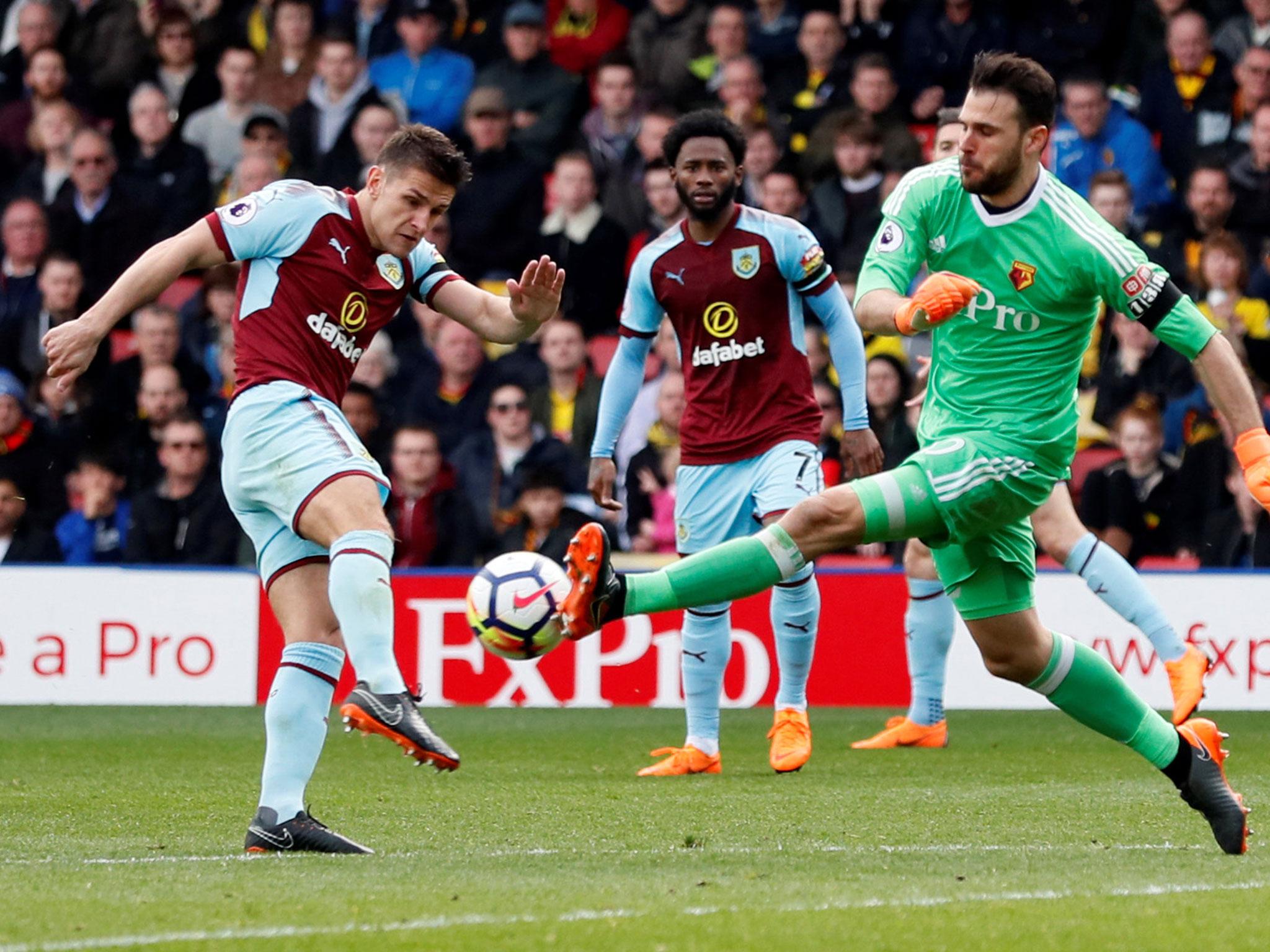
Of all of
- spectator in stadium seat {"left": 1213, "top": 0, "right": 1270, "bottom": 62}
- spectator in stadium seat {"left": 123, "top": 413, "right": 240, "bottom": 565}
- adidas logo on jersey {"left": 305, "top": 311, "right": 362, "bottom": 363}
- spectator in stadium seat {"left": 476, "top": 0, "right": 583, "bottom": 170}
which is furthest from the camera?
spectator in stadium seat {"left": 476, "top": 0, "right": 583, "bottom": 170}

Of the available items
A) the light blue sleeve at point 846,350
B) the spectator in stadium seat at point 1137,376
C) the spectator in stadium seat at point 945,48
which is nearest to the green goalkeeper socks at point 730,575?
the light blue sleeve at point 846,350

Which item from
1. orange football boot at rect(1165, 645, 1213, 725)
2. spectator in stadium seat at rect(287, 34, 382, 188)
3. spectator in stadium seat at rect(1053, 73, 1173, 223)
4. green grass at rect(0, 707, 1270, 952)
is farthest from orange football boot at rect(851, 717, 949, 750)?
spectator in stadium seat at rect(287, 34, 382, 188)

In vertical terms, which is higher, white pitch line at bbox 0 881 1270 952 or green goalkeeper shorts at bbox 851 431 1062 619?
green goalkeeper shorts at bbox 851 431 1062 619

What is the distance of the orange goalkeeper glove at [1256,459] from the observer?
5.55 meters

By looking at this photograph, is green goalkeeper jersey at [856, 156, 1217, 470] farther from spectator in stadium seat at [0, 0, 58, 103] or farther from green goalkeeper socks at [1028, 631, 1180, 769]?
spectator in stadium seat at [0, 0, 58, 103]

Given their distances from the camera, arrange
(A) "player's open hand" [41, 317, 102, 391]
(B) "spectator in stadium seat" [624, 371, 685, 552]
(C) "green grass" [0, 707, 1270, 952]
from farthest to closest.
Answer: (B) "spectator in stadium seat" [624, 371, 685, 552]
(A) "player's open hand" [41, 317, 102, 391]
(C) "green grass" [0, 707, 1270, 952]

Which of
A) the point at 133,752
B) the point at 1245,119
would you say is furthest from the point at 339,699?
the point at 1245,119

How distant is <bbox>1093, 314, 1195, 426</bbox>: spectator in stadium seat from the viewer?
12.9 m

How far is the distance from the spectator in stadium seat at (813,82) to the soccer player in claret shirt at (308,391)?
876 centimetres

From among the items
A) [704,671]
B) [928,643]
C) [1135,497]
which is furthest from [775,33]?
[704,671]

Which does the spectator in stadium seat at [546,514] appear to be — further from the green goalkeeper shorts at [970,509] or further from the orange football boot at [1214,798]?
the orange football boot at [1214,798]

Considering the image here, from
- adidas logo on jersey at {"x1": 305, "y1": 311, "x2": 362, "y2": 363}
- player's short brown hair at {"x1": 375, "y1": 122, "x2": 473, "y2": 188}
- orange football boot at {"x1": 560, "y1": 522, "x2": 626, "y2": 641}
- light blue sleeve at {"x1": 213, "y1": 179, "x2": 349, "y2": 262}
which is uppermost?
player's short brown hair at {"x1": 375, "y1": 122, "x2": 473, "y2": 188}

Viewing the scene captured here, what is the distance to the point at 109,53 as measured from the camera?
16.6 m

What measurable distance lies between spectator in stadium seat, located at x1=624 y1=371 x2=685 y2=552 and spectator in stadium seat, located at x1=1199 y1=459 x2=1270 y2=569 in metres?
3.32
